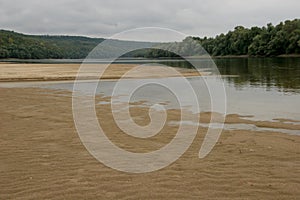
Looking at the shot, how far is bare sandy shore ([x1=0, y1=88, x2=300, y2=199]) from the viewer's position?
4996 millimetres

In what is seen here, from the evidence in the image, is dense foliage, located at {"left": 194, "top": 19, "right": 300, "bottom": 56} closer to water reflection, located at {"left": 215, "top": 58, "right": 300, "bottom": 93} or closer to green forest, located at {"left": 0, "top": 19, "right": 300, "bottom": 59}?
green forest, located at {"left": 0, "top": 19, "right": 300, "bottom": 59}

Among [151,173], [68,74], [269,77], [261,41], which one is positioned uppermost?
[261,41]

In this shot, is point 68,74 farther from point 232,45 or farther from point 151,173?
point 232,45

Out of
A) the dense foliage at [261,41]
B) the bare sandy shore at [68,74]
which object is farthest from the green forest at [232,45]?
the bare sandy shore at [68,74]

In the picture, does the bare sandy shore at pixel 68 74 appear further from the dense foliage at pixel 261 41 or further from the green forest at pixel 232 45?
the dense foliage at pixel 261 41

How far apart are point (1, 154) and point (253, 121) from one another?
8111mm

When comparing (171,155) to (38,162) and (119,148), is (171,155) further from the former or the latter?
(38,162)

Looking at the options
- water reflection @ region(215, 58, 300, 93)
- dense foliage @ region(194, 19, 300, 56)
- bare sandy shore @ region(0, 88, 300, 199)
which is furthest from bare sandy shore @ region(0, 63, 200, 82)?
dense foliage @ region(194, 19, 300, 56)

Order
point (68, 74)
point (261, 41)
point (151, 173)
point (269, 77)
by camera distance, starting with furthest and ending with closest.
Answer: point (261, 41)
point (68, 74)
point (269, 77)
point (151, 173)

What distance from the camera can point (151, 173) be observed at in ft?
19.4

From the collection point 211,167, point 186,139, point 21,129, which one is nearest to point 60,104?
point 21,129

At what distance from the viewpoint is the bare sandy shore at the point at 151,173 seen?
5.00 m

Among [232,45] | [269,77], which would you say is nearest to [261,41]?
[232,45]

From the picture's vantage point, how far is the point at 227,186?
17.2 ft
